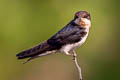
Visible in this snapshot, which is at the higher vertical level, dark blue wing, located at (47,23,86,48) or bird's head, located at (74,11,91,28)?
bird's head, located at (74,11,91,28)

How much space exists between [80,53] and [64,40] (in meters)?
4.80

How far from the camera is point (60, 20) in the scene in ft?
36.1

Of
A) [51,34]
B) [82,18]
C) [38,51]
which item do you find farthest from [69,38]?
[51,34]

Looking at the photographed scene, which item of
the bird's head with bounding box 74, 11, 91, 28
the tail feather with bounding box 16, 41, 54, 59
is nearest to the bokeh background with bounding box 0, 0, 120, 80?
the tail feather with bounding box 16, 41, 54, 59

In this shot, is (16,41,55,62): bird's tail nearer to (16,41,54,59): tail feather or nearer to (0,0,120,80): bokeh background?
(16,41,54,59): tail feather

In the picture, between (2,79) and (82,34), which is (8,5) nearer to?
(2,79)

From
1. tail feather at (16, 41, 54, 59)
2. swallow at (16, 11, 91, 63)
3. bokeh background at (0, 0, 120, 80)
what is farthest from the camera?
bokeh background at (0, 0, 120, 80)

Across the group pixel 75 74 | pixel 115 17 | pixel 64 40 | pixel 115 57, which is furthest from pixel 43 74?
pixel 64 40

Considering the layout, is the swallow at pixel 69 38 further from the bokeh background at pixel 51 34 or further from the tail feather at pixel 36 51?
the bokeh background at pixel 51 34

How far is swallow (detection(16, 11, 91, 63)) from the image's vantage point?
6.14 m

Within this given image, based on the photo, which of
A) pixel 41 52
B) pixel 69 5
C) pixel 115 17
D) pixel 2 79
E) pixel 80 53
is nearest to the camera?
pixel 41 52

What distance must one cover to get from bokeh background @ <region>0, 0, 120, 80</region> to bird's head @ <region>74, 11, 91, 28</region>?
400cm

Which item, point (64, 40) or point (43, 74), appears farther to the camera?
point (43, 74)

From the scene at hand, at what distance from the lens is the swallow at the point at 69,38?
20.1ft
